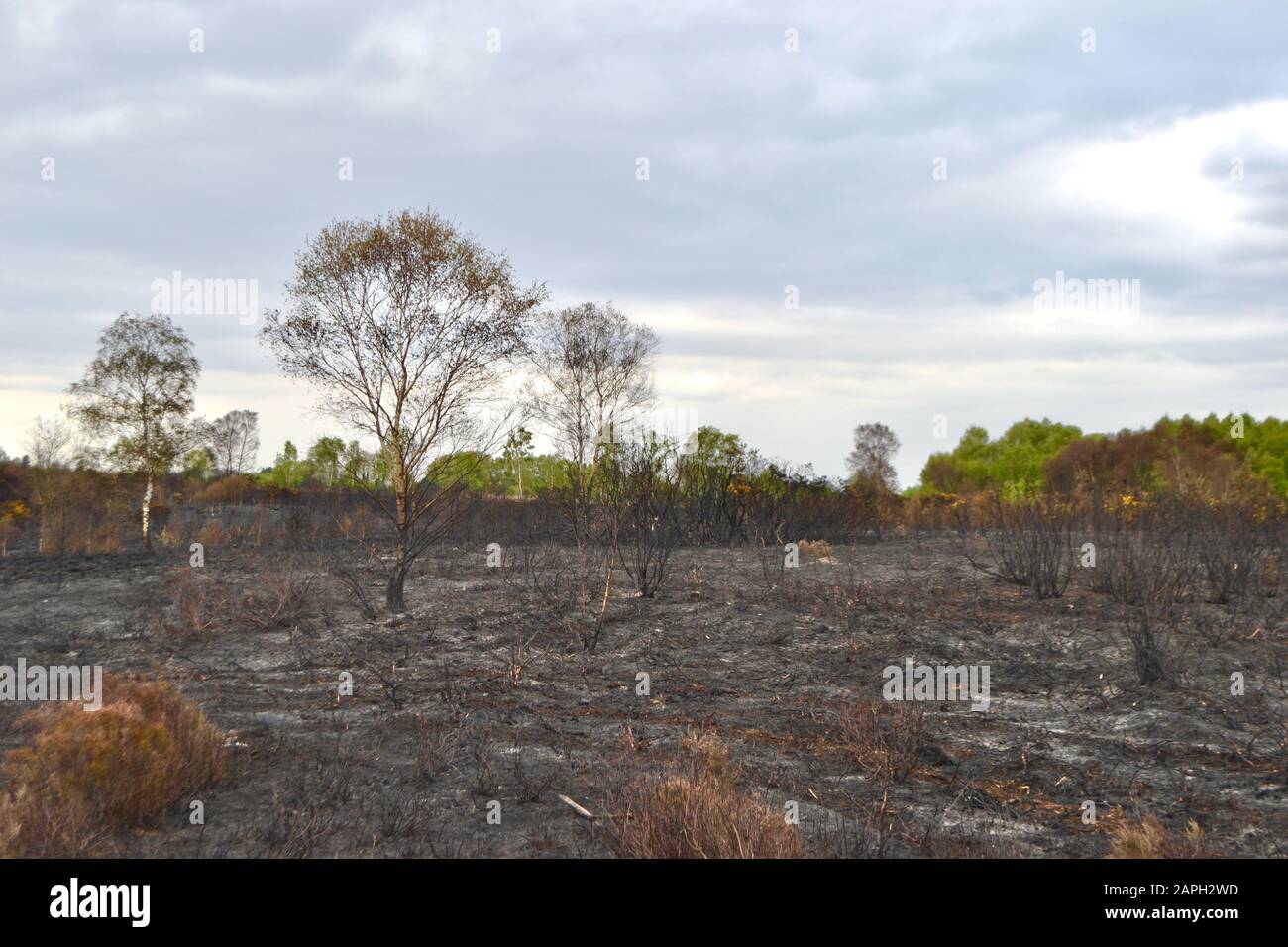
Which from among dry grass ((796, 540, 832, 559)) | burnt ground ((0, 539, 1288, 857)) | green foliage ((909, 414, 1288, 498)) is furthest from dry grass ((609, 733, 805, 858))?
green foliage ((909, 414, 1288, 498))

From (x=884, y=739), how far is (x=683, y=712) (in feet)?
6.11

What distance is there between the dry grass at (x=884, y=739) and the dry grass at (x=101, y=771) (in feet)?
13.4

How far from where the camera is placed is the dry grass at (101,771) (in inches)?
168

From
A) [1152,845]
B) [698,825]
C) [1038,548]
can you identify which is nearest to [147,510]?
[1038,548]

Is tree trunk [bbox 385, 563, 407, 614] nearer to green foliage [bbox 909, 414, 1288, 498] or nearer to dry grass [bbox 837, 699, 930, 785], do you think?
dry grass [bbox 837, 699, 930, 785]

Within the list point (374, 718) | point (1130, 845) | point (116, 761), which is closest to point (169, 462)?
point (374, 718)

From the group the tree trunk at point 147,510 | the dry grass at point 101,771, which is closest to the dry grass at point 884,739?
the dry grass at point 101,771

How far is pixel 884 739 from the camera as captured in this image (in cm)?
648

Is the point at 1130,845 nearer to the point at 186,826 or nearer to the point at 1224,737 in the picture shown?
the point at 1224,737

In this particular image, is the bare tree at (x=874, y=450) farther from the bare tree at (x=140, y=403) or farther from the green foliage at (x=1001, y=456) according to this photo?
the bare tree at (x=140, y=403)

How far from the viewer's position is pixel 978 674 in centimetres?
886

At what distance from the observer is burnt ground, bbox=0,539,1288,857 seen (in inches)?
195

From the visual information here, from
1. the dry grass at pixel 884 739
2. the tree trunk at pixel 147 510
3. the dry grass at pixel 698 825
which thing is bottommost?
the dry grass at pixel 884 739
